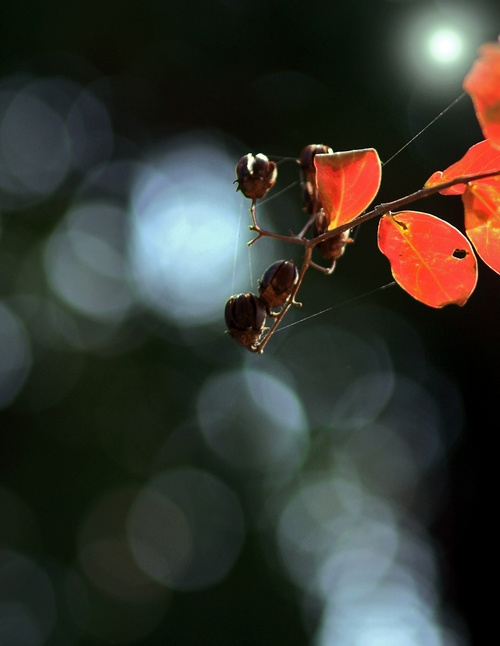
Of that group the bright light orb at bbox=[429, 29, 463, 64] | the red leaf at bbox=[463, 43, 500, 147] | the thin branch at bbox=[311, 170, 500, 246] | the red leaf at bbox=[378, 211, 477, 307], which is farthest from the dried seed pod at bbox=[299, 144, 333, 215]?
the bright light orb at bbox=[429, 29, 463, 64]

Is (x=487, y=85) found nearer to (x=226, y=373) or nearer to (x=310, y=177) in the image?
(x=310, y=177)

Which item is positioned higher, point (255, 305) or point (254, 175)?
point (254, 175)

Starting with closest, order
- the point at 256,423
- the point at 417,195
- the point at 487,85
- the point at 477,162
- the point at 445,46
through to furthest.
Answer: the point at 487,85 → the point at 417,195 → the point at 477,162 → the point at 445,46 → the point at 256,423

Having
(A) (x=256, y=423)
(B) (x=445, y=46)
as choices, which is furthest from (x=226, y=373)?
(B) (x=445, y=46)

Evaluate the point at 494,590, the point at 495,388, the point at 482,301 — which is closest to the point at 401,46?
the point at 482,301

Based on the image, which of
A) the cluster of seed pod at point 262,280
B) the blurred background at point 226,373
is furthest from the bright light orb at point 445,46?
the cluster of seed pod at point 262,280

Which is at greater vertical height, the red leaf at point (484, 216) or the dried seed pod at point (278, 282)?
the red leaf at point (484, 216)

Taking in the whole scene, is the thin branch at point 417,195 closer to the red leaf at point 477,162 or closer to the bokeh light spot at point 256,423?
the red leaf at point 477,162

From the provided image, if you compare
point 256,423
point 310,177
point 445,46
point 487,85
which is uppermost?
point 487,85
